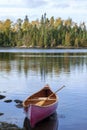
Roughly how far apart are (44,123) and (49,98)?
3.73 metres

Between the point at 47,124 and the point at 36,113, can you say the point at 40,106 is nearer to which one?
the point at 36,113

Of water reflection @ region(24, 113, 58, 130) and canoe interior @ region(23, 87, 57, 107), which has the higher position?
canoe interior @ region(23, 87, 57, 107)

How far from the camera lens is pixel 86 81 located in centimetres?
5241

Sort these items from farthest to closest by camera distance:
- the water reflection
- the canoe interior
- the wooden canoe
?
the canoe interior, the water reflection, the wooden canoe

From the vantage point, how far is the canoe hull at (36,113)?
26109mm

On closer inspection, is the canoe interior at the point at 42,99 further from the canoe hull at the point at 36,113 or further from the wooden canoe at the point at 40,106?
the canoe hull at the point at 36,113

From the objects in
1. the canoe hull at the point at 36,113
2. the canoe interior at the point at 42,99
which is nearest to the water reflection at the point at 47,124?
the canoe hull at the point at 36,113

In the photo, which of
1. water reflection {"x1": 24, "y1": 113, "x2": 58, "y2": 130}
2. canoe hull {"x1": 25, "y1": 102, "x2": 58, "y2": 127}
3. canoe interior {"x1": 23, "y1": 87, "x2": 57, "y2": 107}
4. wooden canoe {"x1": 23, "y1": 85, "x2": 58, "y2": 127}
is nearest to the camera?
canoe hull {"x1": 25, "y1": 102, "x2": 58, "y2": 127}

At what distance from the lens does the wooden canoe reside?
26.2 meters

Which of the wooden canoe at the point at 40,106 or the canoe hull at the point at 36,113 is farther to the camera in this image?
the wooden canoe at the point at 40,106

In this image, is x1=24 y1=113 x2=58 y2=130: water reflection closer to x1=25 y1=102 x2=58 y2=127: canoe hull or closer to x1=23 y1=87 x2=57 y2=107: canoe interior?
x1=25 y1=102 x2=58 y2=127: canoe hull

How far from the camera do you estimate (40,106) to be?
2670 centimetres

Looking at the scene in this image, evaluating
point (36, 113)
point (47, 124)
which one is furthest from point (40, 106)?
point (47, 124)

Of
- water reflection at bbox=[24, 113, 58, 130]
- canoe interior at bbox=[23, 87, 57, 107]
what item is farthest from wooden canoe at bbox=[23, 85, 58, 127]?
water reflection at bbox=[24, 113, 58, 130]
